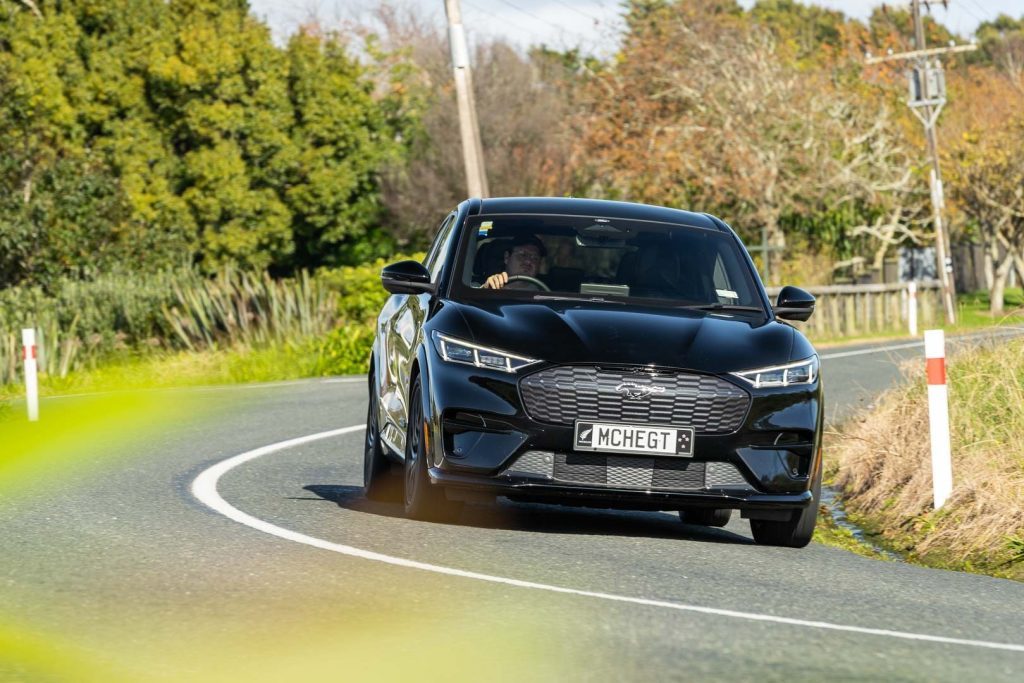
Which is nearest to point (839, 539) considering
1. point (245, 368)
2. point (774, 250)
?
point (245, 368)

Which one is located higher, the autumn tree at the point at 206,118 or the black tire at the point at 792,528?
the autumn tree at the point at 206,118

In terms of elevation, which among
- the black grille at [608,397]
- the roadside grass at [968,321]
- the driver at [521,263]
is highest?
the driver at [521,263]

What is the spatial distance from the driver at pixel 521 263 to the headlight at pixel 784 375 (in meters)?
1.60

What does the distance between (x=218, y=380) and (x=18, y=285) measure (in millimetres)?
13286

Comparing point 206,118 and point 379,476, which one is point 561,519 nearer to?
point 379,476

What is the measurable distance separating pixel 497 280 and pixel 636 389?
1.59m

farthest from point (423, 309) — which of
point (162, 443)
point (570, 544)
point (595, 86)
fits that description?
point (595, 86)

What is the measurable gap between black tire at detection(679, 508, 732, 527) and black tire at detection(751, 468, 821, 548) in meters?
0.75

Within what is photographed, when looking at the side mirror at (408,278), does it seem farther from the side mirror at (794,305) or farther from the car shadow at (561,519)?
the side mirror at (794,305)

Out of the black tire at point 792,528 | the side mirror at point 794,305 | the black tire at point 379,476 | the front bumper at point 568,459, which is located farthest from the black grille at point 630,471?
the black tire at point 379,476

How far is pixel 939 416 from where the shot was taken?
33.4 ft

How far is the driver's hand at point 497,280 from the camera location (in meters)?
9.74

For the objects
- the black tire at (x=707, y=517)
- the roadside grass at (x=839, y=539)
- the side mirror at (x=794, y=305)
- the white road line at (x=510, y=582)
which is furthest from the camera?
the black tire at (x=707, y=517)

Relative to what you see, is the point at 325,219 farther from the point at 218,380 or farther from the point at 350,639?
the point at 350,639
